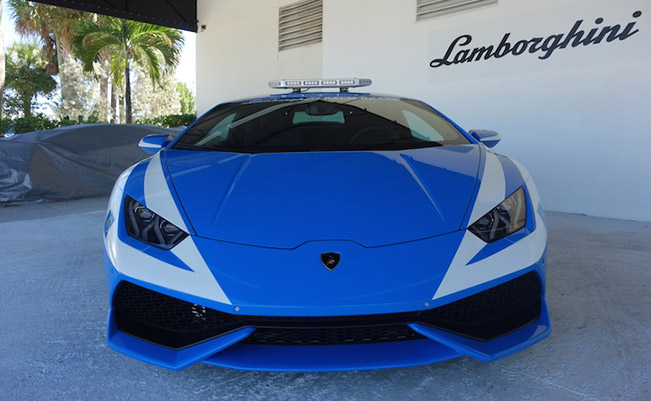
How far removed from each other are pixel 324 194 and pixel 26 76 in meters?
28.4

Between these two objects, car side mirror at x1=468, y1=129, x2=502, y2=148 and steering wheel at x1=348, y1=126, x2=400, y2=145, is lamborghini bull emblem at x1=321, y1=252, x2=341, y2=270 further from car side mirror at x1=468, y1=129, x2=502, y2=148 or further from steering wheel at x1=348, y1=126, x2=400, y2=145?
car side mirror at x1=468, y1=129, x2=502, y2=148

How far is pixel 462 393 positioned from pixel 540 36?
4.54 meters

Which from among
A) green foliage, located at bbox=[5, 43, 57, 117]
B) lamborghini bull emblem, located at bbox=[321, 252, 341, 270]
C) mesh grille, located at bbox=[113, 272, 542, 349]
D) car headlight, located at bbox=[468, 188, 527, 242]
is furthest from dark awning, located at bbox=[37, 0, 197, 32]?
green foliage, located at bbox=[5, 43, 57, 117]

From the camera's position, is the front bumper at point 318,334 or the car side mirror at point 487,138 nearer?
the front bumper at point 318,334

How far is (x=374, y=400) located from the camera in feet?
4.71

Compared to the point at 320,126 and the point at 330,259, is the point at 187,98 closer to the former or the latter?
the point at 320,126

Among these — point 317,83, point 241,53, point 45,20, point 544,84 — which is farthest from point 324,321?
point 45,20

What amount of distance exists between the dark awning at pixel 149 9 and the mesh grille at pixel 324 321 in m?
8.23

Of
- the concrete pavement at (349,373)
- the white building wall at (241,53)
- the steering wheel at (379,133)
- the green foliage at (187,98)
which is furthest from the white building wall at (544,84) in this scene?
the green foliage at (187,98)

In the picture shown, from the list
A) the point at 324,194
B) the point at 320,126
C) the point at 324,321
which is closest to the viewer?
the point at 324,321

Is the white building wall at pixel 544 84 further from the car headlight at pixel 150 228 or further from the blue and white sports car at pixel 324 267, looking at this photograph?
the car headlight at pixel 150 228

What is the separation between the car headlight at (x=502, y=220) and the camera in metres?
1.46

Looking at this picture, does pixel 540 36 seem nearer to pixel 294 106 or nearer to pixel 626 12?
pixel 626 12

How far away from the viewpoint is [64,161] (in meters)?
5.91
